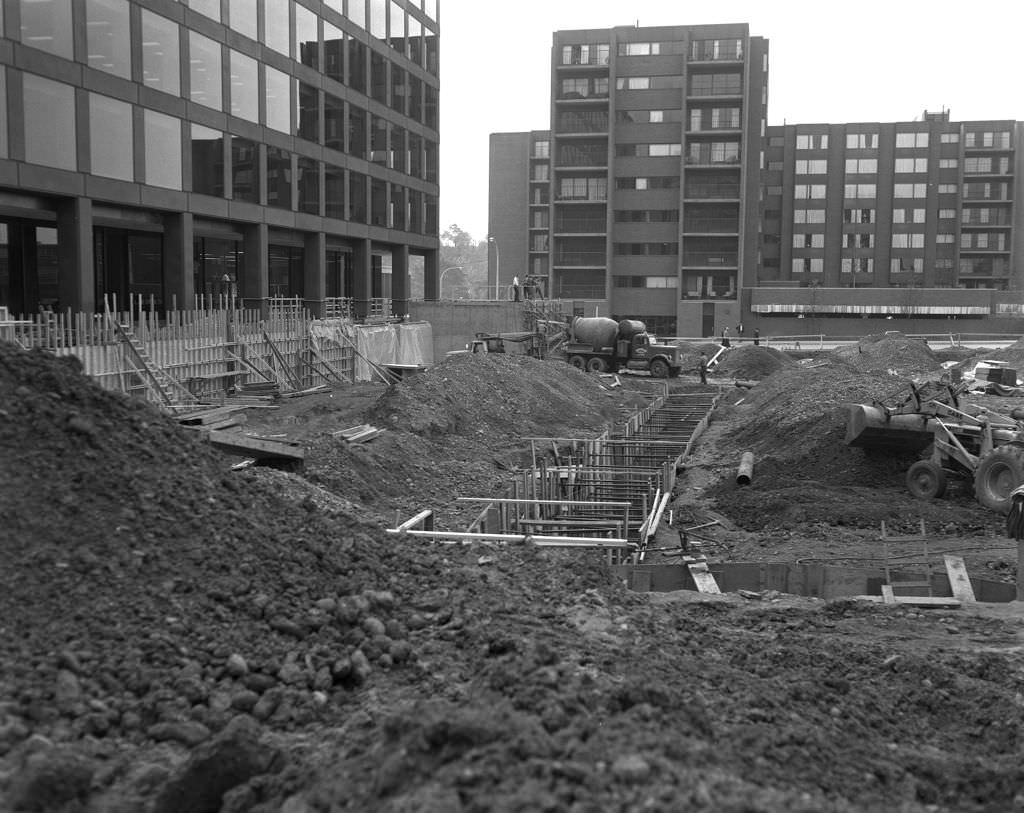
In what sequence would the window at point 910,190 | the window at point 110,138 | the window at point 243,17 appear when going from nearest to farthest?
1. the window at point 110,138
2. the window at point 243,17
3. the window at point 910,190

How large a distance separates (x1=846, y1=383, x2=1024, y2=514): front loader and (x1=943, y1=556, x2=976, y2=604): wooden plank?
3455 mm

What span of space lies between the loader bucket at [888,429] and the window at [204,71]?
26.0 m

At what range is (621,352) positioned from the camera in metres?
50.9

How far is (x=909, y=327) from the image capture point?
281 feet

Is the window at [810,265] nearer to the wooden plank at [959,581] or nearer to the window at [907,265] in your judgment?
the window at [907,265]

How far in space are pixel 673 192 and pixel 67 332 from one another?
7250 centimetres

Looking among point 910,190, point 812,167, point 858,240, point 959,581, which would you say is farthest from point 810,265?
point 959,581

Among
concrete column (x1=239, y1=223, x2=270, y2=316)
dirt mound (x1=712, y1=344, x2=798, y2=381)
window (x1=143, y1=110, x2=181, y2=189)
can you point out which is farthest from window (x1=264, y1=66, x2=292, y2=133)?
dirt mound (x1=712, y1=344, x2=798, y2=381)

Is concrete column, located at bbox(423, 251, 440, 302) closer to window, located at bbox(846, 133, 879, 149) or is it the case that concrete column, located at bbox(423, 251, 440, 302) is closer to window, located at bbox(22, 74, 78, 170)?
window, located at bbox(22, 74, 78, 170)

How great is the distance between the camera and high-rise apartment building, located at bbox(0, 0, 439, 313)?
3106 cm

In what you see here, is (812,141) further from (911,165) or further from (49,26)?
(49,26)

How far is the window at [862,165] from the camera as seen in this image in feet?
337

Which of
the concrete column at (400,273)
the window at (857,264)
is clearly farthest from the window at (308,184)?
the window at (857,264)

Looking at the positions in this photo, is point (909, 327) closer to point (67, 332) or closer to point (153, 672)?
point (67, 332)
